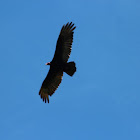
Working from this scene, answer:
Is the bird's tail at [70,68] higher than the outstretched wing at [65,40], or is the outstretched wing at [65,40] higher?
the outstretched wing at [65,40]

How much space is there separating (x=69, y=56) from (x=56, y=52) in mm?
576

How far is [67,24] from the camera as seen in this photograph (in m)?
19.8

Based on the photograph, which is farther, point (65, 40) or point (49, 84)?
point (49, 84)

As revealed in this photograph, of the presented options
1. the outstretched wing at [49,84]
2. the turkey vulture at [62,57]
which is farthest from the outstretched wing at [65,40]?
the outstretched wing at [49,84]

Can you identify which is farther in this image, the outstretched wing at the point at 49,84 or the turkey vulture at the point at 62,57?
the outstretched wing at the point at 49,84

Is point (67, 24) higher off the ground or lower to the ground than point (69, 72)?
higher

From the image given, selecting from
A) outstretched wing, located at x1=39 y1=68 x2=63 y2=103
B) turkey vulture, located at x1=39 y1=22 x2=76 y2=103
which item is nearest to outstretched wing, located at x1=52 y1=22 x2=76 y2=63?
turkey vulture, located at x1=39 y1=22 x2=76 y2=103

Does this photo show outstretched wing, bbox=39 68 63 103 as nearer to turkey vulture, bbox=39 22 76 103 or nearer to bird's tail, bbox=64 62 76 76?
turkey vulture, bbox=39 22 76 103

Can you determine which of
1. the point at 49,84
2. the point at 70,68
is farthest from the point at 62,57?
the point at 49,84

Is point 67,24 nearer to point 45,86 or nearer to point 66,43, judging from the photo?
point 66,43

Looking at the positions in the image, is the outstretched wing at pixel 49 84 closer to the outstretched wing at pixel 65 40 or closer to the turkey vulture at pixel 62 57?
the turkey vulture at pixel 62 57

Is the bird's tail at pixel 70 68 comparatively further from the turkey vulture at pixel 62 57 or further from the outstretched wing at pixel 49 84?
the outstretched wing at pixel 49 84

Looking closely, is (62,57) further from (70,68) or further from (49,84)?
(49,84)

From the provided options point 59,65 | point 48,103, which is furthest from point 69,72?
point 48,103
